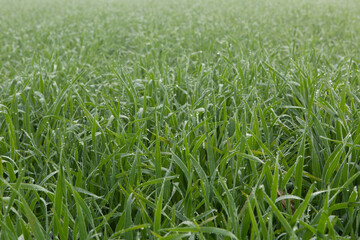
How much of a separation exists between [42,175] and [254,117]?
782 millimetres

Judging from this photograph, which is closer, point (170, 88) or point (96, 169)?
point (96, 169)

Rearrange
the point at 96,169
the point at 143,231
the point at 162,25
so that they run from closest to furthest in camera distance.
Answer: the point at 143,231 < the point at 96,169 < the point at 162,25

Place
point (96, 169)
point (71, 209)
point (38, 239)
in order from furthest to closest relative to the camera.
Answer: point (96, 169)
point (71, 209)
point (38, 239)

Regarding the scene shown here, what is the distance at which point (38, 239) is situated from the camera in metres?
0.90

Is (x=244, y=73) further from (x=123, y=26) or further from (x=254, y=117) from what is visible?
(x=123, y=26)

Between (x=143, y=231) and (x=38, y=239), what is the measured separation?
10.5 inches

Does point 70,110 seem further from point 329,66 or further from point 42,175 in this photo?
point 329,66

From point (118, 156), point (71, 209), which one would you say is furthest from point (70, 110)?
point (71, 209)

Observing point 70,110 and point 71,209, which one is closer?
point 71,209

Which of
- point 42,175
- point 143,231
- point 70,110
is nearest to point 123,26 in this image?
point 70,110

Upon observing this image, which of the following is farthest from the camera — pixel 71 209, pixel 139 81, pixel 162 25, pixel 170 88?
pixel 162 25

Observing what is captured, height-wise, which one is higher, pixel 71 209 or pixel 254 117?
pixel 254 117

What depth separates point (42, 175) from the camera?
4.57 ft

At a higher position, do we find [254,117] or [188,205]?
[254,117]
